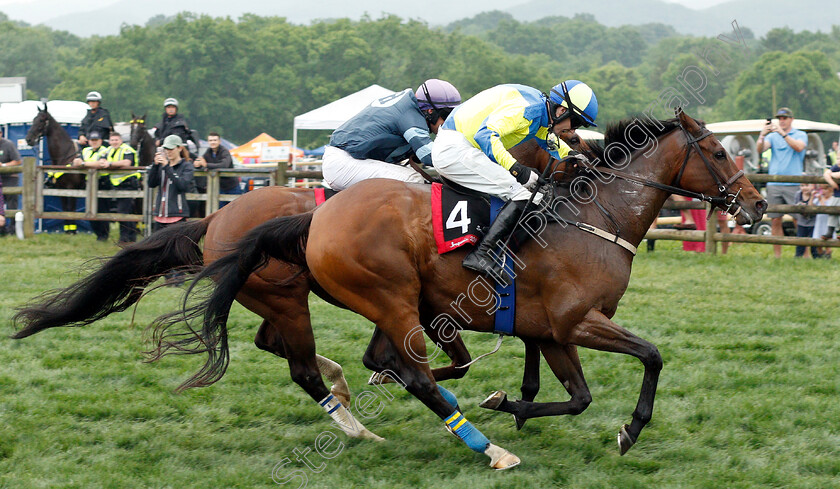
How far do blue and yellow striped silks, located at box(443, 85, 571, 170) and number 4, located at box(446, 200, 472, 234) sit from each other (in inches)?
11.7

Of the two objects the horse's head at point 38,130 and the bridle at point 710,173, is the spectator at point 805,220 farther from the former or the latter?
the horse's head at point 38,130

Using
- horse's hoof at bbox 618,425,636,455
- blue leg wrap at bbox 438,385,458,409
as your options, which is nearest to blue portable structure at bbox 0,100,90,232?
blue leg wrap at bbox 438,385,458,409

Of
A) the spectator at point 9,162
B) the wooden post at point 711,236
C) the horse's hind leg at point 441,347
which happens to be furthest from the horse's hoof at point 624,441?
the spectator at point 9,162

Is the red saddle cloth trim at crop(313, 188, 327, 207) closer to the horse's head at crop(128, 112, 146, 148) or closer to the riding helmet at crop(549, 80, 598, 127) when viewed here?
the riding helmet at crop(549, 80, 598, 127)

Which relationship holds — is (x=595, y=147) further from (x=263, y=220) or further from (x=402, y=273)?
(x=263, y=220)

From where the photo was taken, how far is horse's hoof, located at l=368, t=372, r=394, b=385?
17.4 feet

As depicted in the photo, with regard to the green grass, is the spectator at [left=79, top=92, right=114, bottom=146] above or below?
above

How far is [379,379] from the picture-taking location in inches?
211

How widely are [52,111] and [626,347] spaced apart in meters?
15.9

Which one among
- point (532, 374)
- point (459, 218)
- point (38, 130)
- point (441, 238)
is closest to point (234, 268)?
point (441, 238)

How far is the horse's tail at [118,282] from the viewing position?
4832 millimetres

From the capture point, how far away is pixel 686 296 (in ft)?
27.0

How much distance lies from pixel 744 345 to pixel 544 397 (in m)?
2.04

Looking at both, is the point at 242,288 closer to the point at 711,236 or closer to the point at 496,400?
the point at 496,400
